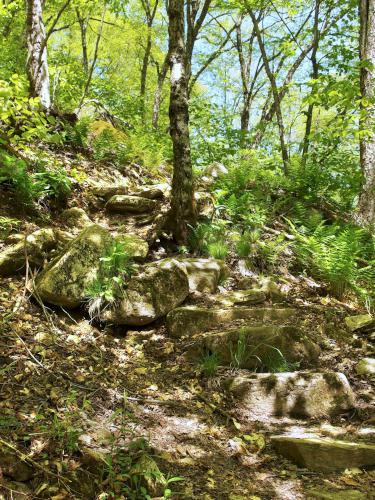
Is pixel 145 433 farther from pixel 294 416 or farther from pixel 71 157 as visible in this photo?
pixel 71 157

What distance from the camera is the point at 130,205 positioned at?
7.14m

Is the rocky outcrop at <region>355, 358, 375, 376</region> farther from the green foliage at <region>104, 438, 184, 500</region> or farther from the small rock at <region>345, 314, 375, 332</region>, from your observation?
the green foliage at <region>104, 438, 184, 500</region>

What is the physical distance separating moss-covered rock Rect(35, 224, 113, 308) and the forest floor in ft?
0.58

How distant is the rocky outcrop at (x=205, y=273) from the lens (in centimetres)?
539

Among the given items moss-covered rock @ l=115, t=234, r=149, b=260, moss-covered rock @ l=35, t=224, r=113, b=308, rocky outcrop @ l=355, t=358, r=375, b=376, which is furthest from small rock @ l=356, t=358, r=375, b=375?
moss-covered rock @ l=35, t=224, r=113, b=308

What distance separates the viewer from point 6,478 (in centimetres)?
229

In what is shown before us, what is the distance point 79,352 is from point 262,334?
1.94m

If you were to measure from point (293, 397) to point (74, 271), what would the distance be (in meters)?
2.75

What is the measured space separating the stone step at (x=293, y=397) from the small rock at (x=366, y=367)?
0.48 m

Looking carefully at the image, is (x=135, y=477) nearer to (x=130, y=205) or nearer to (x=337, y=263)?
(x=337, y=263)

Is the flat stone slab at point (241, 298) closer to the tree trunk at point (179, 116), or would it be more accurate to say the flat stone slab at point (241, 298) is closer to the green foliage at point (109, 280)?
the green foliage at point (109, 280)

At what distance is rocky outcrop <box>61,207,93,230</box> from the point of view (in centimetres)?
629

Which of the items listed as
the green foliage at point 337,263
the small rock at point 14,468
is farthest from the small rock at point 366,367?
the small rock at point 14,468

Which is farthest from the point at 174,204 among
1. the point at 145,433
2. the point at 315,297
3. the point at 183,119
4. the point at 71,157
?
the point at 145,433
